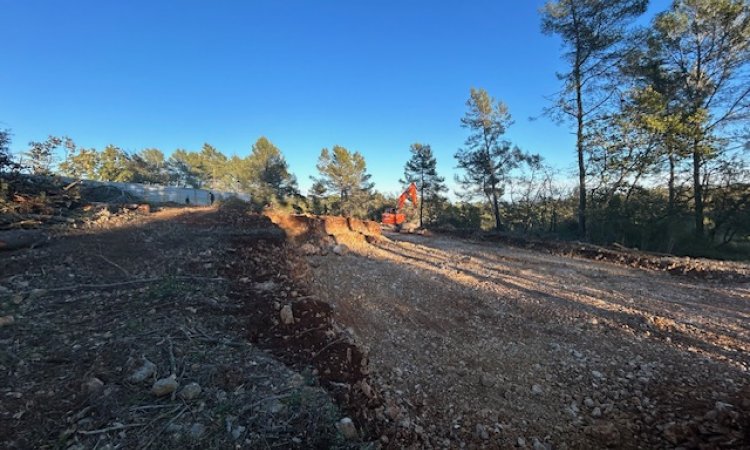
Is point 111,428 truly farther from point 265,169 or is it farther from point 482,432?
point 265,169

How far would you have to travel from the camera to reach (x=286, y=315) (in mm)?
3361

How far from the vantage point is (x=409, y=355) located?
342cm

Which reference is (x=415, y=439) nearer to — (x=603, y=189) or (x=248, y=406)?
(x=248, y=406)

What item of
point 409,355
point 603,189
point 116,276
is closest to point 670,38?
point 603,189

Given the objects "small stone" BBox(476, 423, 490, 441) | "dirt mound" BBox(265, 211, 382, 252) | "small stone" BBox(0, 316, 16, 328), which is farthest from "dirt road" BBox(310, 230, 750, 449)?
"small stone" BBox(0, 316, 16, 328)

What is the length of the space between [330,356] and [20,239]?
537 cm

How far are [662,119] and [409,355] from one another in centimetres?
1173

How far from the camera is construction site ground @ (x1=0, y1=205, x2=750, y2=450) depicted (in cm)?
203

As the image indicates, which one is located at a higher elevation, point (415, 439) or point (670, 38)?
point (670, 38)

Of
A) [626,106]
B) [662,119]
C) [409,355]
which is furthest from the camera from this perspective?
[626,106]

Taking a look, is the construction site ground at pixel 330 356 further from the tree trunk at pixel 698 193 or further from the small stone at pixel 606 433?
the tree trunk at pixel 698 193

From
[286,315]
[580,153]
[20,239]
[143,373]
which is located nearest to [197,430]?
[143,373]

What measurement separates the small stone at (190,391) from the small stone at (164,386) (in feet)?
0.19

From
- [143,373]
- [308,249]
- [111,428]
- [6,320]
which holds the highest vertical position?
[308,249]
